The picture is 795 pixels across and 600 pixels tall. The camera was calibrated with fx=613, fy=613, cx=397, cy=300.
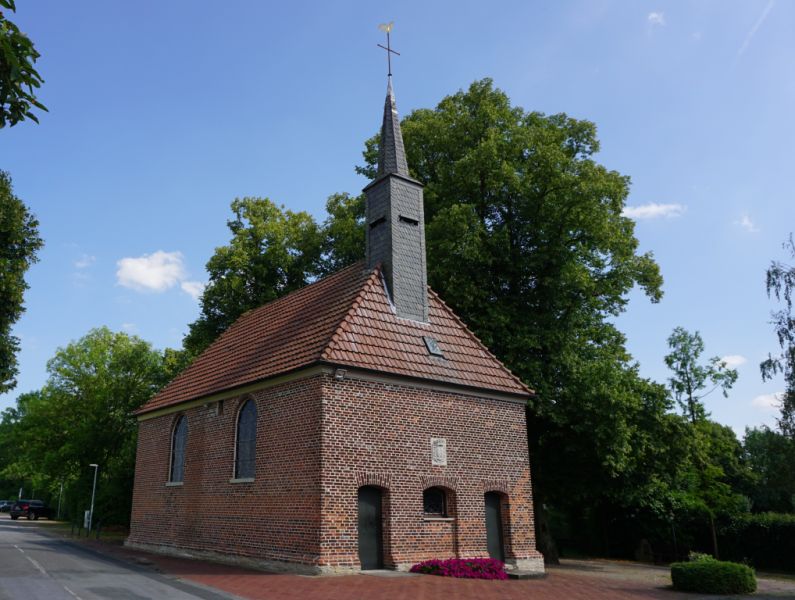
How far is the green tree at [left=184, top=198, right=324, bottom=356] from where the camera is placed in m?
29.6

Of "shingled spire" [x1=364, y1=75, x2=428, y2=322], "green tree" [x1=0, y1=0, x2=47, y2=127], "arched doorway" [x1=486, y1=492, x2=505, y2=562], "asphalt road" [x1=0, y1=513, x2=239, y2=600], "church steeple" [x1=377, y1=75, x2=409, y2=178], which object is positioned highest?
"church steeple" [x1=377, y1=75, x2=409, y2=178]

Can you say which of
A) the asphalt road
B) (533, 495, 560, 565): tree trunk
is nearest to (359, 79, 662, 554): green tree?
(533, 495, 560, 565): tree trunk

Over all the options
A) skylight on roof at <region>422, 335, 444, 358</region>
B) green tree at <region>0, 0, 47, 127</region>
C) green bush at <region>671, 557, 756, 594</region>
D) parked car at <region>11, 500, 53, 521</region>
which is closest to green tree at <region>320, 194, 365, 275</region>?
skylight on roof at <region>422, 335, 444, 358</region>

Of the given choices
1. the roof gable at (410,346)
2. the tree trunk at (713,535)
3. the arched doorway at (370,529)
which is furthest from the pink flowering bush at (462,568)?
the tree trunk at (713,535)

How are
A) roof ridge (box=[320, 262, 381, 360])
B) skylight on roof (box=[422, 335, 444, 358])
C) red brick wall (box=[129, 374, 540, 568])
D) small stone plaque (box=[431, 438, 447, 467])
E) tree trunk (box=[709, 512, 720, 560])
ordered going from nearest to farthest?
red brick wall (box=[129, 374, 540, 568]) → roof ridge (box=[320, 262, 381, 360]) → small stone plaque (box=[431, 438, 447, 467]) → skylight on roof (box=[422, 335, 444, 358]) → tree trunk (box=[709, 512, 720, 560])

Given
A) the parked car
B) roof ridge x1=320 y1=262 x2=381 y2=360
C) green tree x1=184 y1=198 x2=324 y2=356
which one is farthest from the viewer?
the parked car

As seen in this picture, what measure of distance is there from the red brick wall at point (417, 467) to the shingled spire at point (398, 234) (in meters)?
2.96

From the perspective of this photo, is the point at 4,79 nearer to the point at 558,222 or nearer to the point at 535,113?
the point at 558,222

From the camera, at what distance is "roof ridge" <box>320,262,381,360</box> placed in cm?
1452

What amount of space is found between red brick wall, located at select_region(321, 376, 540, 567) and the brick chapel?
0.11 feet

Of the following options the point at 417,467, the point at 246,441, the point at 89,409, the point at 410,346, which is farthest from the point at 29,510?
the point at 417,467

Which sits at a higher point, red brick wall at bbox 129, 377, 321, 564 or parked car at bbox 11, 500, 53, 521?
red brick wall at bbox 129, 377, 321, 564

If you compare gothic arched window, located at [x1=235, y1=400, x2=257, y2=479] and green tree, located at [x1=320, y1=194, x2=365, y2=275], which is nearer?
gothic arched window, located at [x1=235, y1=400, x2=257, y2=479]

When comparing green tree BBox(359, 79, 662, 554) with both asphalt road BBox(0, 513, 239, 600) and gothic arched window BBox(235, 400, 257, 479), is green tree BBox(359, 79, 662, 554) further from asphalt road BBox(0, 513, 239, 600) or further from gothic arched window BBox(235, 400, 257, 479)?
asphalt road BBox(0, 513, 239, 600)
